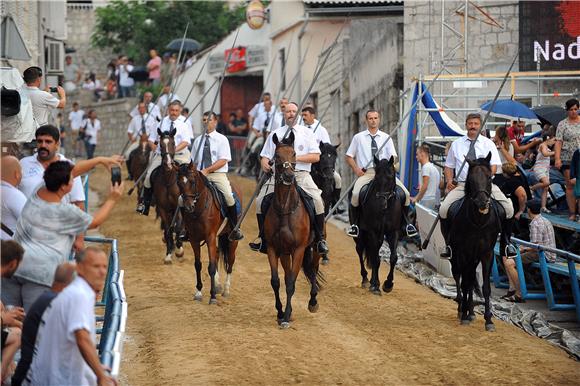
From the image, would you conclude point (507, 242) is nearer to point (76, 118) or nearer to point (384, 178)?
point (384, 178)

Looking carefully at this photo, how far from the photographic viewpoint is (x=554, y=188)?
22.0 meters

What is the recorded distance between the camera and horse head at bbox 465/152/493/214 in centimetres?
1477

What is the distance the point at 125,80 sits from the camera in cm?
5012

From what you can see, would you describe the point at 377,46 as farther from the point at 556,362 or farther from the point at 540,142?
the point at 556,362

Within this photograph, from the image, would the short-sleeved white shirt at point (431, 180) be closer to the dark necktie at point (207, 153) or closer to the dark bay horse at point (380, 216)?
the dark bay horse at point (380, 216)

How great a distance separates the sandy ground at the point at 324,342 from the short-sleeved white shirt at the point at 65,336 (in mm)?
3682

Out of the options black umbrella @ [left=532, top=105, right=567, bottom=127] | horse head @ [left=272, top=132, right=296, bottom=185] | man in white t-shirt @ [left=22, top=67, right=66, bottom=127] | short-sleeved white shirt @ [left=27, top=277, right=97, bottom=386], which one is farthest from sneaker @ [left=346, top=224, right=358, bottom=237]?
short-sleeved white shirt @ [left=27, top=277, right=97, bottom=386]

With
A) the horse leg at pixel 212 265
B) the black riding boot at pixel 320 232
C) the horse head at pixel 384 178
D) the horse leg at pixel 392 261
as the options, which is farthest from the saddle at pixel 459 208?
the horse leg at pixel 212 265

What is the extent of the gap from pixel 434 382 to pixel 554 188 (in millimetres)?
10762

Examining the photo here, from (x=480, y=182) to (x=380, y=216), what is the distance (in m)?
3.26

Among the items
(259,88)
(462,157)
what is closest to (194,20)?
(259,88)

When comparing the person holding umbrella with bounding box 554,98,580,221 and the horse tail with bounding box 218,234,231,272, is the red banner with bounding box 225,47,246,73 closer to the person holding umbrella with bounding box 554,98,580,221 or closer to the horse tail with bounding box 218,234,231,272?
the person holding umbrella with bounding box 554,98,580,221

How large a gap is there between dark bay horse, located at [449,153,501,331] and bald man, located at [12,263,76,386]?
7.33 meters

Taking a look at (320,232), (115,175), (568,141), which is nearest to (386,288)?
(320,232)
